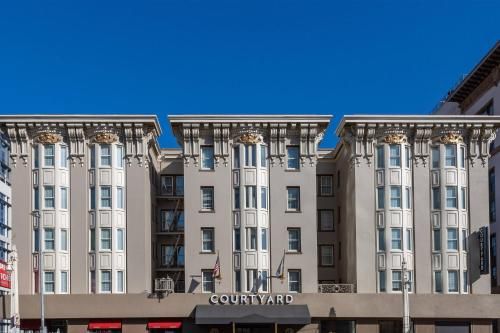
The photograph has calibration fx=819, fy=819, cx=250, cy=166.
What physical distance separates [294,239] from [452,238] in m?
11.4

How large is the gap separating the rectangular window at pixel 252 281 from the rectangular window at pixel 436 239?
13.1 m

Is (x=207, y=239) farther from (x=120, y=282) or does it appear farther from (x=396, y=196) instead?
(x=396, y=196)

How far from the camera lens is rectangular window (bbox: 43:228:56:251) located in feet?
191

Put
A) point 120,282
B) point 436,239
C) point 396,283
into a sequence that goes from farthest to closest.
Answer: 1. point 436,239
2. point 396,283
3. point 120,282

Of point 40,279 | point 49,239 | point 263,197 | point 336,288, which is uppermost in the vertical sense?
point 263,197

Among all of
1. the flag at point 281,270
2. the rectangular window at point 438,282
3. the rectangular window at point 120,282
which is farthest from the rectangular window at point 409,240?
the rectangular window at point 120,282

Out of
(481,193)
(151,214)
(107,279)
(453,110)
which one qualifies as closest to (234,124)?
(151,214)

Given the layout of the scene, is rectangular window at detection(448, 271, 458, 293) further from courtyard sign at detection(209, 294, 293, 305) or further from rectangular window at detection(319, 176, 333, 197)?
rectangular window at detection(319, 176, 333, 197)

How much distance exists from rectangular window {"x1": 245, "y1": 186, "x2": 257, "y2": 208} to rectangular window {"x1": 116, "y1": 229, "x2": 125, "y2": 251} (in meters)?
9.16

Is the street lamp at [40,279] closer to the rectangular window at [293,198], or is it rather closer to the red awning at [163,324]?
the red awning at [163,324]

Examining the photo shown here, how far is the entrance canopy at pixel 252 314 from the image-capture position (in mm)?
55688

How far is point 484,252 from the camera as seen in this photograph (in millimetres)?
58344

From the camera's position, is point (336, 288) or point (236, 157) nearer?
point (336, 288)

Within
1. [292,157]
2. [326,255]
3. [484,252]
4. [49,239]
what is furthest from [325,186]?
[49,239]
